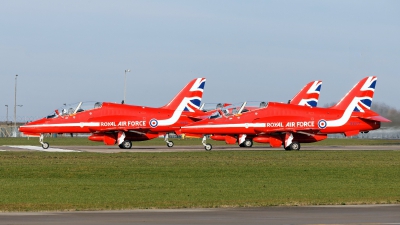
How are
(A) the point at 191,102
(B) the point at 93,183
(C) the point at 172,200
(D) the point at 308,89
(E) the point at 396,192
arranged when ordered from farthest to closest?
(D) the point at 308,89 → (A) the point at 191,102 → (B) the point at 93,183 → (E) the point at 396,192 → (C) the point at 172,200

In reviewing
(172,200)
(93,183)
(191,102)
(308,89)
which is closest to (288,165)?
(93,183)

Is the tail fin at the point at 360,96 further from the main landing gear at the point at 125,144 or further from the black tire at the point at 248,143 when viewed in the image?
the main landing gear at the point at 125,144

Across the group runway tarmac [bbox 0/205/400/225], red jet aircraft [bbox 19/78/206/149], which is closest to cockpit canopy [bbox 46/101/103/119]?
red jet aircraft [bbox 19/78/206/149]

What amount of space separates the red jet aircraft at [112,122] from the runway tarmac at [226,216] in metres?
45.1

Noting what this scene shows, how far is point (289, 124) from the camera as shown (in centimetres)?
6650

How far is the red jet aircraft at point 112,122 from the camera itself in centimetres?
6869

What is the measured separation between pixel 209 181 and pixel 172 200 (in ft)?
25.6

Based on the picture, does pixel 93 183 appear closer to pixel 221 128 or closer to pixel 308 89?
pixel 221 128

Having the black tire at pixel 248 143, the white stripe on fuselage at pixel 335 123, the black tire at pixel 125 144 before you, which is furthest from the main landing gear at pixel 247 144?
the black tire at pixel 125 144

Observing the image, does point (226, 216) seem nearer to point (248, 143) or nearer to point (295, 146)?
point (295, 146)

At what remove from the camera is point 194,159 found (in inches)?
1932

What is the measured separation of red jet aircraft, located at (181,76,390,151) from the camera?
215 ft

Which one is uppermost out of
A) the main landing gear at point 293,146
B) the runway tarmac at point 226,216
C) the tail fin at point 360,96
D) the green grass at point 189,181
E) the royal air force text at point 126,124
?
the tail fin at point 360,96

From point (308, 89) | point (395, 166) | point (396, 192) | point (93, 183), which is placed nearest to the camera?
point (396, 192)
